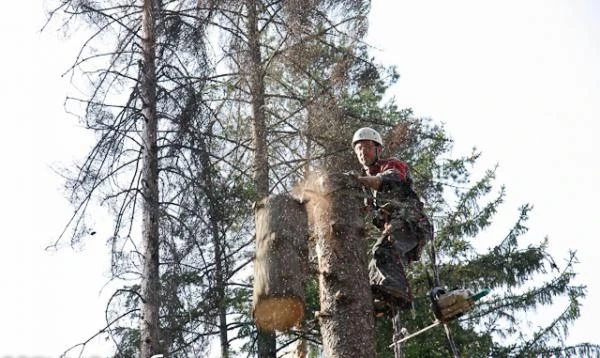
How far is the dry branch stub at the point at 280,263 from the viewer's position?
5945 mm

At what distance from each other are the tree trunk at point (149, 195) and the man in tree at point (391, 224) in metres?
3.77

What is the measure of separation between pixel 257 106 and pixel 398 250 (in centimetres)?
687

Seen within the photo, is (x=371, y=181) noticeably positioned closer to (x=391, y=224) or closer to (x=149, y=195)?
(x=391, y=224)

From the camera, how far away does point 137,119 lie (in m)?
11.0

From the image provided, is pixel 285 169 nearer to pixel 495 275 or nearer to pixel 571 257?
pixel 495 275

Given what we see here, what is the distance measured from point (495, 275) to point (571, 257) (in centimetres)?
147

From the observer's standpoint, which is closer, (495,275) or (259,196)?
(259,196)

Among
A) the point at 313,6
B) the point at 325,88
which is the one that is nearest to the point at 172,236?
the point at 325,88

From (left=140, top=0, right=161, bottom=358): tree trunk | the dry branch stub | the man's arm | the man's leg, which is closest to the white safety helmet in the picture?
the man's arm

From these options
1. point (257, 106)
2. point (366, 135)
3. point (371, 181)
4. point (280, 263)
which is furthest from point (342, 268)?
point (257, 106)

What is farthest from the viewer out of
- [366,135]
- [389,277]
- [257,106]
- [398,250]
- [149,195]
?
[257,106]

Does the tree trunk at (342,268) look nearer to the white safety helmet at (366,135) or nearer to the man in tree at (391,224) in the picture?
the man in tree at (391,224)

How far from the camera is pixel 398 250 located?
7105 mm

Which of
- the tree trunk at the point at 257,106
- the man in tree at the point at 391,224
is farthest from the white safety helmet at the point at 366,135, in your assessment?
the tree trunk at the point at 257,106
